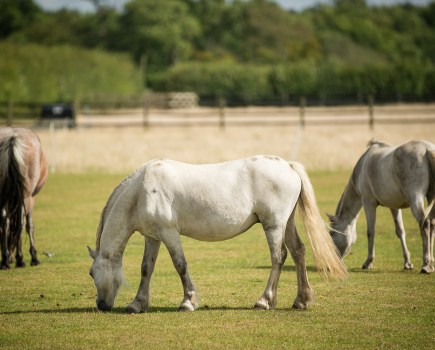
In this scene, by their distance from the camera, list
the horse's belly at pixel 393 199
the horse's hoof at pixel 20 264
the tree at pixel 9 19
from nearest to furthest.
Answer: the horse's belly at pixel 393 199
the horse's hoof at pixel 20 264
the tree at pixel 9 19

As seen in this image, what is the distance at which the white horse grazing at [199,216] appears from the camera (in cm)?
929

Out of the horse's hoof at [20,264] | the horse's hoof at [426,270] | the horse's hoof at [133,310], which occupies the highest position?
the horse's hoof at [133,310]

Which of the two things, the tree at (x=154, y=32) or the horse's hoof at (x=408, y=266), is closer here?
the horse's hoof at (x=408, y=266)

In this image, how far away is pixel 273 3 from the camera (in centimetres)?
12281

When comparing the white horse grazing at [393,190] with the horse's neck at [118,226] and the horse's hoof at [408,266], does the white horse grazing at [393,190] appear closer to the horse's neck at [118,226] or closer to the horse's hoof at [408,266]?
the horse's hoof at [408,266]

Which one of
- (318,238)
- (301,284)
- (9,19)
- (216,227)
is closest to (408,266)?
(318,238)

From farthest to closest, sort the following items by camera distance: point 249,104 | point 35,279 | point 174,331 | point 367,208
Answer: point 249,104 → point 367,208 → point 35,279 → point 174,331

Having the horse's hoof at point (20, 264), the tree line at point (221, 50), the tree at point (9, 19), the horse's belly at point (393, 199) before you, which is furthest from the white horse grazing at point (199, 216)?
the tree at point (9, 19)

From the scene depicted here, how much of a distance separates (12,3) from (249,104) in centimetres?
5964

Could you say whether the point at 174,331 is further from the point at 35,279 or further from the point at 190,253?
the point at 190,253

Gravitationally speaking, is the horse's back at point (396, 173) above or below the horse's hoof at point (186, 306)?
above

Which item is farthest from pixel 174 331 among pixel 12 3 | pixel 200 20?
pixel 200 20

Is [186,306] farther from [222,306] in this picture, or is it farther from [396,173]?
[396,173]

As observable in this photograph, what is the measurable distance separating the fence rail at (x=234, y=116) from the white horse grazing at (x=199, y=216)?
32.4 meters
